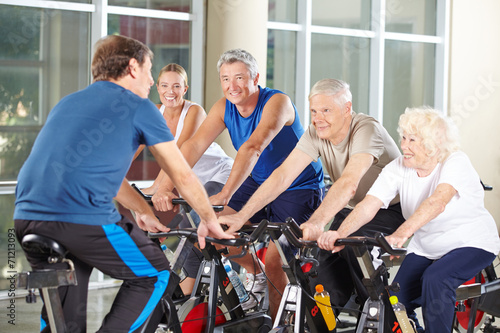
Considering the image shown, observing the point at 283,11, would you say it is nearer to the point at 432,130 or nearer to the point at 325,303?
the point at 432,130

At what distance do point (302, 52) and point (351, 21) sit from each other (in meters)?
0.85

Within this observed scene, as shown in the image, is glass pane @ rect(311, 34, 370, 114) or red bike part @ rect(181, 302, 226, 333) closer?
red bike part @ rect(181, 302, 226, 333)

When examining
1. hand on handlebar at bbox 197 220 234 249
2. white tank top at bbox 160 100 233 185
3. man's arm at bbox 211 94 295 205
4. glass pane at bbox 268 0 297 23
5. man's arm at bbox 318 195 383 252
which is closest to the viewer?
hand on handlebar at bbox 197 220 234 249

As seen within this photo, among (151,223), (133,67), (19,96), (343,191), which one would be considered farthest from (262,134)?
(19,96)

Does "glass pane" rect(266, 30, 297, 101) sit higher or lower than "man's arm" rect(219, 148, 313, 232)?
higher

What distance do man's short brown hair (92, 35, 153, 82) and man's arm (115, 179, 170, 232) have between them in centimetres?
49

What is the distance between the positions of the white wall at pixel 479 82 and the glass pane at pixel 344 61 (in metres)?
1.05

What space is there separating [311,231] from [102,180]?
968mm

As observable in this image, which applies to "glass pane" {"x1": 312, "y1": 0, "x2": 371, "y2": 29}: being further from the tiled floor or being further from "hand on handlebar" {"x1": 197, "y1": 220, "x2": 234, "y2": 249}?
"hand on handlebar" {"x1": 197, "y1": 220, "x2": 234, "y2": 249}

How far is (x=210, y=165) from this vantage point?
4.23 meters

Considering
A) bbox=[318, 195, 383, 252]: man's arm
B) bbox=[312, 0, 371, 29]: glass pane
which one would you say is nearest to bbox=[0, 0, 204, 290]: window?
bbox=[312, 0, 371, 29]: glass pane

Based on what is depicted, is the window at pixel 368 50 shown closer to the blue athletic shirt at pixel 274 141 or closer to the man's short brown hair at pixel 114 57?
the blue athletic shirt at pixel 274 141

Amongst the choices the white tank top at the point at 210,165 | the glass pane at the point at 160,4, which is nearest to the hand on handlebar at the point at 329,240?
the white tank top at the point at 210,165

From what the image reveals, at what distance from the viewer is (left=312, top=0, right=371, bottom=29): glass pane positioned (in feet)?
24.0
